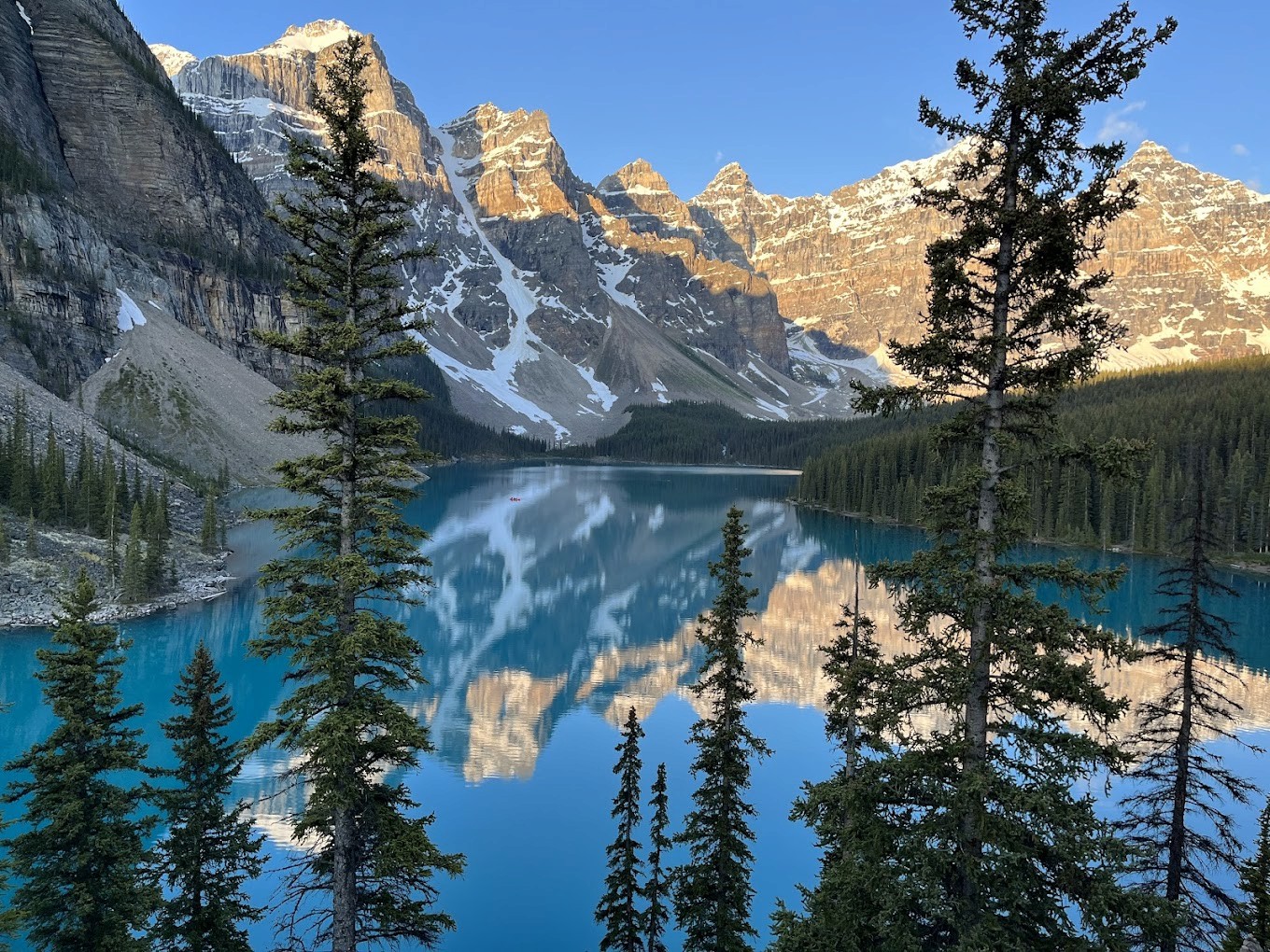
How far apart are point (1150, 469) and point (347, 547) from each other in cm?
10646

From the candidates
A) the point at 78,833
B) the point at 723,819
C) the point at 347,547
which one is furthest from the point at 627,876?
the point at 78,833

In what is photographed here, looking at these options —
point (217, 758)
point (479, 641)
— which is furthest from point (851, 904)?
point (479, 641)

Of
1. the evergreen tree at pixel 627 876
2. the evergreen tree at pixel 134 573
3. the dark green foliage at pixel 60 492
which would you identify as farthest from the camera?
the dark green foliage at pixel 60 492

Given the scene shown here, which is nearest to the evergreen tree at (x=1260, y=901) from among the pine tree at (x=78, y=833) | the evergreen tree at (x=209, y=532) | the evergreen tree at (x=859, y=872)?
the evergreen tree at (x=859, y=872)

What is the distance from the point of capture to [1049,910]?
27.4ft

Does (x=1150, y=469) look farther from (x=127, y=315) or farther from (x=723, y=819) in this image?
(x=127, y=315)

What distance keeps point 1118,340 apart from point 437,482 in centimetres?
16240

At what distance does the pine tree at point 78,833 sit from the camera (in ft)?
42.4

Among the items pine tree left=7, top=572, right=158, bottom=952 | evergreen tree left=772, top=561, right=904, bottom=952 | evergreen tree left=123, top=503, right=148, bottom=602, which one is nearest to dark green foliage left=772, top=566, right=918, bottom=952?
evergreen tree left=772, top=561, right=904, bottom=952

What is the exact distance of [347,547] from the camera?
1326 cm

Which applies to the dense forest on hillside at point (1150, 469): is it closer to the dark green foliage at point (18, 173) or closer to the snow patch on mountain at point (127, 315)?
the snow patch on mountain at point (127, 315)

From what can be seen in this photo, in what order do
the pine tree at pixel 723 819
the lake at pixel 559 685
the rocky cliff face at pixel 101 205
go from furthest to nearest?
the rocky cliff face at pixel 101 205
the lake at pixel 559 685
the pine tree at pixel 723 819

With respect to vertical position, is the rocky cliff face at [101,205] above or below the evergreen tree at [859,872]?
above

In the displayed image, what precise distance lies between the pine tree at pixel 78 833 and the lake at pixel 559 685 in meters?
8.70
